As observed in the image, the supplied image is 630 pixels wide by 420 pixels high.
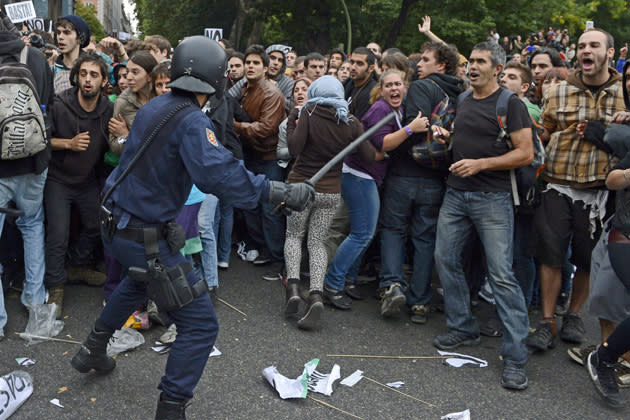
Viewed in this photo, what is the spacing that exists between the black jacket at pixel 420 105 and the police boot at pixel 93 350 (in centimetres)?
266

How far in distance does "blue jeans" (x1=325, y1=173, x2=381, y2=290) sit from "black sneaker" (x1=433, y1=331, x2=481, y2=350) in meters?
1.00

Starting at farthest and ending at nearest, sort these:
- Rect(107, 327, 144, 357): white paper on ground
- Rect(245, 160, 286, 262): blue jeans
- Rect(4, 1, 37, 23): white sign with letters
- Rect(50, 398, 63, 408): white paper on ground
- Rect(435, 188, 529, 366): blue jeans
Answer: Rect(4, 1, 37, 23): white sign with letters < Rect(245, 160, 286, 262): blue jeans < Rect(435, 188, 529, 366): blue jeans < Rect(107, 327, 144, 357): white paper on ground < Rect(50, 398, 63, 408): white paper on ground

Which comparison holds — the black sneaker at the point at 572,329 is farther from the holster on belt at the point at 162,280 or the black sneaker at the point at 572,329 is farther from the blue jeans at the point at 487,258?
the holster on belt at the point at 162,280

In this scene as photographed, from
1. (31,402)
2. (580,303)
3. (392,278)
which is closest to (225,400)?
(31,402)

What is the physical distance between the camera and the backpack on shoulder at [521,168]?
14.4 ft

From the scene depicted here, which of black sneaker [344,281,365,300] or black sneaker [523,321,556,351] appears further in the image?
black sneaker [344,281,365,300]

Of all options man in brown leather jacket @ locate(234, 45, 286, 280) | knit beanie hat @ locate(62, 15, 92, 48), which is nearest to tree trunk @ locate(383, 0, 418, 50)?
man in brown leather jacket @ locate(234, 45, 286, 280)

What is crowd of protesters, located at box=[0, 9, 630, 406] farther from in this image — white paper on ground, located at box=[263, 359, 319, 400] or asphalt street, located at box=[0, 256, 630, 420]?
white paper on ground, located at box=[263, 359, 319, 400]

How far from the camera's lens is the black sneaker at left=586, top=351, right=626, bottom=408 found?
4.06 metres

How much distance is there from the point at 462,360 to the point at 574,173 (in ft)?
5.32

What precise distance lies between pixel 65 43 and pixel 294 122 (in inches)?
91.2

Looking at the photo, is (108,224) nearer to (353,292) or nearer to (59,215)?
(59,215)

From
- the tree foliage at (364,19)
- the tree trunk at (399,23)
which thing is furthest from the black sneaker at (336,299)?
the tree trunk at (399,23)

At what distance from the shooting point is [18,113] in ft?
14.0
